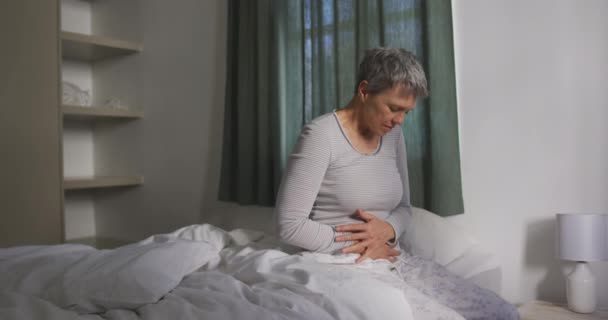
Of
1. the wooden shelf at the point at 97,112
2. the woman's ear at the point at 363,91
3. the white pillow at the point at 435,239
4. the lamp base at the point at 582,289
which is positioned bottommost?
the lamp base at the point at 582,289

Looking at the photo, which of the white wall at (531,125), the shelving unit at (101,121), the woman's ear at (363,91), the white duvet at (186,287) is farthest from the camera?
the shelving unit at (101,121)

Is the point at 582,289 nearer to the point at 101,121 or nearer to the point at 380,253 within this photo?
the point at 380,253

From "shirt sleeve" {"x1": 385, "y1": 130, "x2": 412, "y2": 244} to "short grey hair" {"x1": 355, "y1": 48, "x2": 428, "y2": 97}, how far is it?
0.27 m

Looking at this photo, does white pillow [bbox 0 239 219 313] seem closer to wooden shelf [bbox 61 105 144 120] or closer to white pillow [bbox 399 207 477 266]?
white pillow [bbox 399 207 477 266]

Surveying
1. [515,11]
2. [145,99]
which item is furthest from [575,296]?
[145,99]

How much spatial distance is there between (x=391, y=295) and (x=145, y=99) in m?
2.68

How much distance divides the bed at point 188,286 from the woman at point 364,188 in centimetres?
Answer: 9

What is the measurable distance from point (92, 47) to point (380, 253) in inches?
99.1

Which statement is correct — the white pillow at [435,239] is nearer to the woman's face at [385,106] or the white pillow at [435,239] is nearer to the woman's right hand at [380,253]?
the woman's right hand at [380,253]

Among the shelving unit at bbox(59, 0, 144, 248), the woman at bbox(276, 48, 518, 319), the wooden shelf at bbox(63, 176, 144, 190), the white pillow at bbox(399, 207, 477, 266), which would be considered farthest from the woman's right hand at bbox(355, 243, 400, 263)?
the shelving unit at bbox(59, 0, 144, 248)

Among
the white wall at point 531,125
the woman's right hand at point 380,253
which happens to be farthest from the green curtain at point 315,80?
Result: the woman's right hand at point 380,253

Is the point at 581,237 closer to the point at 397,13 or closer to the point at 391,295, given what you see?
the point at 391,295

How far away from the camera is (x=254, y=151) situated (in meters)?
2.83

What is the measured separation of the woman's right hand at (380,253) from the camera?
62.0 inches
